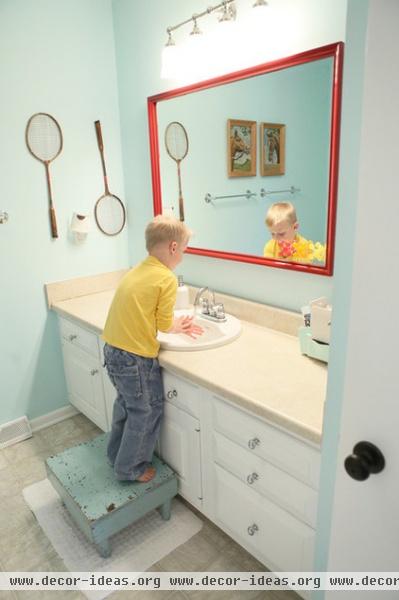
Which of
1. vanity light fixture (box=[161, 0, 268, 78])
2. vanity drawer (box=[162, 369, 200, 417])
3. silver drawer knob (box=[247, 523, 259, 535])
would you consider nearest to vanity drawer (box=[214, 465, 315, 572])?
silver drawer knob (box=[247, 523, 259, 535])

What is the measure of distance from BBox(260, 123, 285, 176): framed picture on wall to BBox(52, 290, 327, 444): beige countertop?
69 centimetres

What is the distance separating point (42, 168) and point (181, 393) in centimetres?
147

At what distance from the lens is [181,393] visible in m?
1.56

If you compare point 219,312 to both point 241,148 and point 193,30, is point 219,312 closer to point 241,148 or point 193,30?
point 241,148

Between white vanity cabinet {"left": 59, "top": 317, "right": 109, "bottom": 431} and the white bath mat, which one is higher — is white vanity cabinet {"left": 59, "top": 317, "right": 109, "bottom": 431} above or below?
above

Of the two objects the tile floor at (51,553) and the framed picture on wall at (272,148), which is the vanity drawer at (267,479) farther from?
the framed picture on wall at (272,148)

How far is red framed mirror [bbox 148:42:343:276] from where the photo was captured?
1475mm

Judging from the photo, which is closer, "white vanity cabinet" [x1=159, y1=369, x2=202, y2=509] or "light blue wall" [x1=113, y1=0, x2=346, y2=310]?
"light blue wall" [x1=113, y1=0, x2=346, y2=310]

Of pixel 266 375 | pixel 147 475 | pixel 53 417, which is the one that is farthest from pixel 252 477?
pixel 53 417

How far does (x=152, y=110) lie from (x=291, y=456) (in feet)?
6.10

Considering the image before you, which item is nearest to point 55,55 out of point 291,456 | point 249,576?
point 291,456

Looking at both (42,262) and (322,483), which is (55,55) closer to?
(42,262)

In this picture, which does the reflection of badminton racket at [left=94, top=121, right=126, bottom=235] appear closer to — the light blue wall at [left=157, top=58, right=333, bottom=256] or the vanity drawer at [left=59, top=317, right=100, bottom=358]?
the light blue wall at [left=157, top=58, right=333, bottom=256]

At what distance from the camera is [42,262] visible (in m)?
2.28
